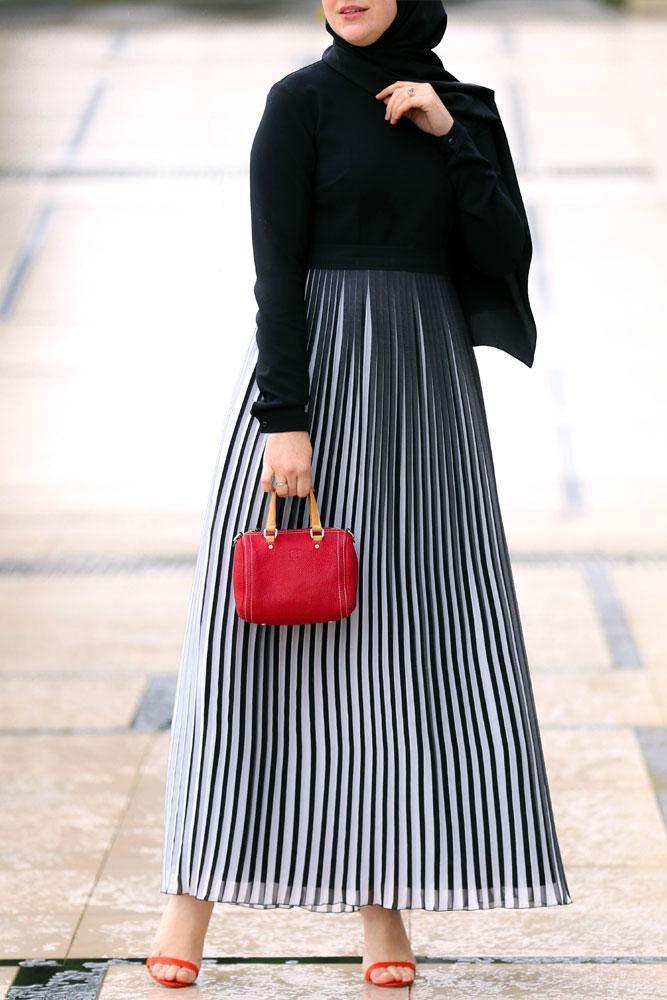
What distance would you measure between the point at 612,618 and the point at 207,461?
6.69 ft

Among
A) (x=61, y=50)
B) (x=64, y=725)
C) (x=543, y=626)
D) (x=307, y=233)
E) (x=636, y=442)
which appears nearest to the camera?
(x=307, y=233)

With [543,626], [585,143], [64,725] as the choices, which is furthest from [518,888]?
[585,143]

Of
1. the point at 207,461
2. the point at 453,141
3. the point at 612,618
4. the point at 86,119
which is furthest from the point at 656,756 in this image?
the point at 86,119

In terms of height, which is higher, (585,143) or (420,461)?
(420,461)

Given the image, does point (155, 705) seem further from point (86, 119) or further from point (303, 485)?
point (86, 119)

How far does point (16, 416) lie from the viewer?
5.98 meters

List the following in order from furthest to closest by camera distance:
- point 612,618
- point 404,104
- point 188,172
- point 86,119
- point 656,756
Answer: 1. point 86,119
2. point 188,172
3. point 612,618
4. point 656,756
5. point 404,104

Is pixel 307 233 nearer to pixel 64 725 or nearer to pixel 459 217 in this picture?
pixel 459 217

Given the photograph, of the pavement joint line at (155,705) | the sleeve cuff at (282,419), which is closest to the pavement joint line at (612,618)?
the pavement joint line at (155,705)

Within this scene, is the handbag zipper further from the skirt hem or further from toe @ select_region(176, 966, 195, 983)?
toe @ select_region(176, 966, 195, 983)

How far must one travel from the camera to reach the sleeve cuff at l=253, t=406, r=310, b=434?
1.94 meters

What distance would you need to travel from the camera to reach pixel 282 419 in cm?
194

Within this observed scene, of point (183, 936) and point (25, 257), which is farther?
point (25, 257)

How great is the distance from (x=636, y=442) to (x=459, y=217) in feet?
12.3
